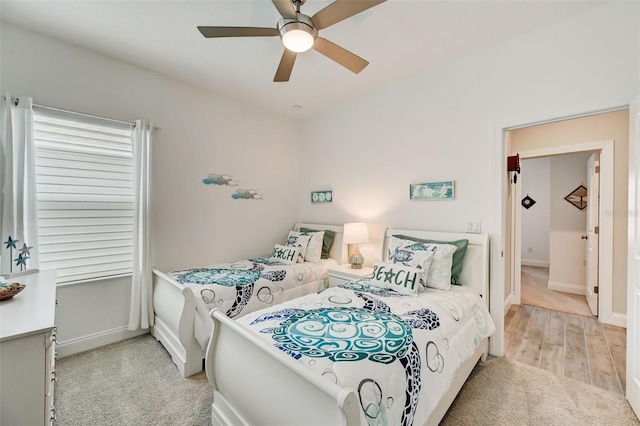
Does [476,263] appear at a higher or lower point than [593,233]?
lower

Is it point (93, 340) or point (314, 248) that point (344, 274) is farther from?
point (93, 340)

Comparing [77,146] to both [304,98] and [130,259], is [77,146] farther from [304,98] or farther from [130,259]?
[304,98]

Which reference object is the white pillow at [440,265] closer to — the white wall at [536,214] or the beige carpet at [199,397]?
the beige carpet at [199,397]

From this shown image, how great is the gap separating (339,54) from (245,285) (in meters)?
2.09

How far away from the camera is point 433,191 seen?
9.51 ft

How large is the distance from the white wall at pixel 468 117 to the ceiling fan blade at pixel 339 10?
167 centimetres

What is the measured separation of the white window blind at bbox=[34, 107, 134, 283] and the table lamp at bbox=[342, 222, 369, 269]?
2347mm

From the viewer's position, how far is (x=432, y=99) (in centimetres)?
292

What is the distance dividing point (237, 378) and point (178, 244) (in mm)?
2163

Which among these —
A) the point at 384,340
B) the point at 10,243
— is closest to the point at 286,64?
the point at 384,340

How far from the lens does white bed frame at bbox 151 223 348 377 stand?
7.00 ft

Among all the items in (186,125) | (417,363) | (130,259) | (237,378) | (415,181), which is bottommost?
(237,378)

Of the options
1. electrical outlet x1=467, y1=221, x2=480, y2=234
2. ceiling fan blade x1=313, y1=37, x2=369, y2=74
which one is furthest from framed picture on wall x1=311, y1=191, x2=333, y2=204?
ceiling fan blade x1=313, y1=37, x2=369, y2=74

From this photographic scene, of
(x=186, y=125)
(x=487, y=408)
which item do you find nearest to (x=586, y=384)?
(x=487, y=408)
